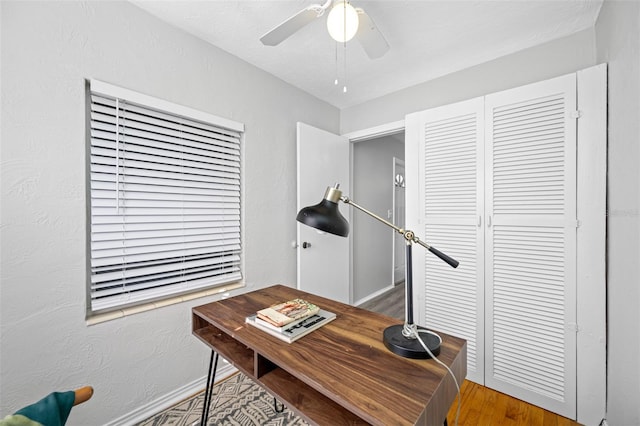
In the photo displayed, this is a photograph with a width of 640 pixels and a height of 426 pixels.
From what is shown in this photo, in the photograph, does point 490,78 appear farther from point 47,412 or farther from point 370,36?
point 47,412

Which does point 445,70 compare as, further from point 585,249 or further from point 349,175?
point 585,249

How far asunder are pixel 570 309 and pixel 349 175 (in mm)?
2210

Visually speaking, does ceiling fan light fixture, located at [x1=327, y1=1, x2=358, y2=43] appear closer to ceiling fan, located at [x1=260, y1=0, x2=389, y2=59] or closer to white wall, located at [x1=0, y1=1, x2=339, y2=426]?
ceiling fan, located at [x1=260, y1=0, x2=389, y2=59]

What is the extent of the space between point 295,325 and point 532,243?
1699 millimetres

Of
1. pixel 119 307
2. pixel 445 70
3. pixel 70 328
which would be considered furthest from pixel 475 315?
pixel 70 328

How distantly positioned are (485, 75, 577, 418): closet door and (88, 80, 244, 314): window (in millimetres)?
1982

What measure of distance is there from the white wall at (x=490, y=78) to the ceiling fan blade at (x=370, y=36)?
1.06 metres

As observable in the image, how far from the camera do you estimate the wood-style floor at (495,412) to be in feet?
5.27

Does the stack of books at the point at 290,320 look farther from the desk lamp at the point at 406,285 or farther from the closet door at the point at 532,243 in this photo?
the closet door at the point at 532,243

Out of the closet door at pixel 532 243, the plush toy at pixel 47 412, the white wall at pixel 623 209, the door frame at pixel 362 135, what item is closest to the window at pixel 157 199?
the plush toy at pixel 47 412

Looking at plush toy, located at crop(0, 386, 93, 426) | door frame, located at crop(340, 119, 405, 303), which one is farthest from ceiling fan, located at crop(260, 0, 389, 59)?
plush toy, located at crop(0, 386, 93, 426)

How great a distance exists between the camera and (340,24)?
1271mm

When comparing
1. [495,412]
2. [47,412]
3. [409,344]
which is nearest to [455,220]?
[495,412]

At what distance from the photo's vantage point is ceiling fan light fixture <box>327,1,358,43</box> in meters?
1.23
